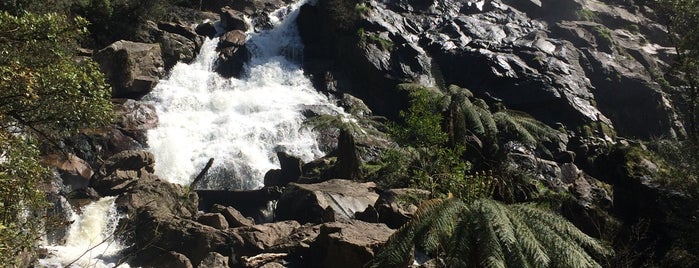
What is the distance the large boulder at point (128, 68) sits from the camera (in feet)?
96.4

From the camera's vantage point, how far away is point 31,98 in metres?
7.77

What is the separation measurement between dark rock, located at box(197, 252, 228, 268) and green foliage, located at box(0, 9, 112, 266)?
6023mm

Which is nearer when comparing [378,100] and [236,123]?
[236,123]

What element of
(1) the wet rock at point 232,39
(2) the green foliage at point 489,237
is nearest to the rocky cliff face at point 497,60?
(1) the wet rock at point 232,39

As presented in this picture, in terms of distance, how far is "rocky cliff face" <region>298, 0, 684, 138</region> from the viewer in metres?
34.0

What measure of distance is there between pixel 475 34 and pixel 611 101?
33.1 feet

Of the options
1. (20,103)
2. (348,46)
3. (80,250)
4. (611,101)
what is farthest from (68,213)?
(611,101)

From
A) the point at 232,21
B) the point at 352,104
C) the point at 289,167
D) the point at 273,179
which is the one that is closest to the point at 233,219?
the point at 273,179

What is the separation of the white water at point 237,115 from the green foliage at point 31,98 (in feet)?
46.7

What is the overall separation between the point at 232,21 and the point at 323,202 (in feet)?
81.4

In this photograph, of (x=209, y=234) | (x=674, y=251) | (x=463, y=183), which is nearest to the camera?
(x=463, y=183)

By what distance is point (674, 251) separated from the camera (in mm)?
14172

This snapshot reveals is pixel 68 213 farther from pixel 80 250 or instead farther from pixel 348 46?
pixel 348 46

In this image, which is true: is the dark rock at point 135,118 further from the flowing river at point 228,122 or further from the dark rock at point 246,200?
the dark rock at point 246,200
